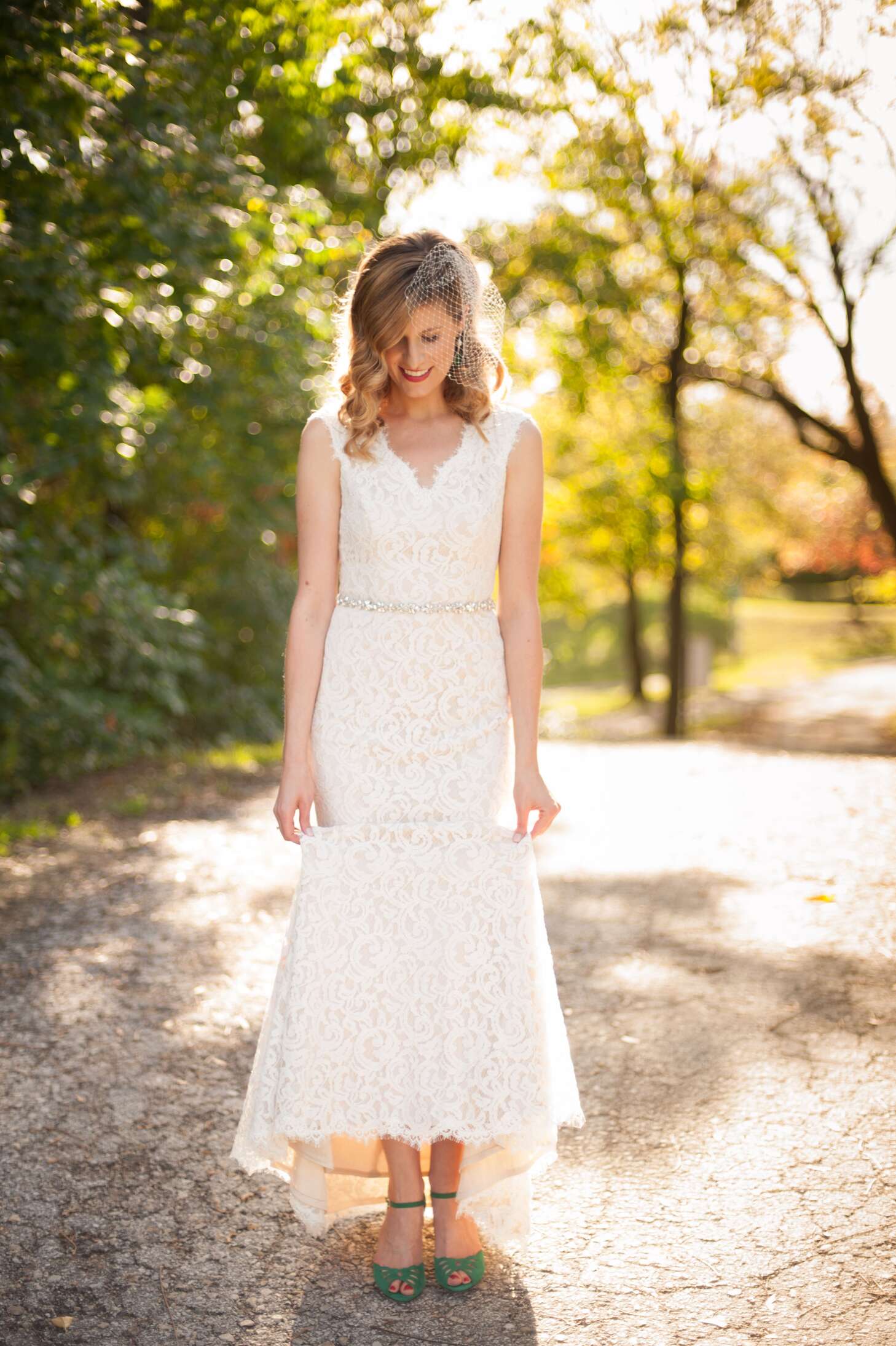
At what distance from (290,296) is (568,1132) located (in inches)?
252

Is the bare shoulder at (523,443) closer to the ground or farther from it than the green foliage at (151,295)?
closer to the ground

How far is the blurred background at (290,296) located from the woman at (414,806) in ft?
9.54

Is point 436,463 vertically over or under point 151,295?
under

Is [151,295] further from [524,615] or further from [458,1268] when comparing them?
[458,1268]

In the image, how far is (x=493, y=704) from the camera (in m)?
2.62

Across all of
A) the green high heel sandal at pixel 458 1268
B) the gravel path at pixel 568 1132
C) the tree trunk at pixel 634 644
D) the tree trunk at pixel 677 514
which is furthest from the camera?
the tree trunk at pixel 634 644

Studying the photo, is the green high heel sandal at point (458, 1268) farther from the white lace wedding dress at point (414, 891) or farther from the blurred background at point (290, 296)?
the blurred background at point (290, 296)

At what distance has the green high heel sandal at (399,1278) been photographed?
2.50 meters

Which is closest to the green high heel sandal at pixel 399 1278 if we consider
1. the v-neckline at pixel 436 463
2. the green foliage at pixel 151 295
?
the v-neckline at pixel 436 463

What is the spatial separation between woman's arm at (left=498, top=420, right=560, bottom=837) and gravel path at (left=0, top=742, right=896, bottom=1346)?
104cm

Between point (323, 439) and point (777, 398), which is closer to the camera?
point (323, 439)

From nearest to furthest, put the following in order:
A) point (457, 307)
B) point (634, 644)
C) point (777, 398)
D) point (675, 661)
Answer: point (457, 307) → point (777, 398) → point (675, 661) → point (634, 644)

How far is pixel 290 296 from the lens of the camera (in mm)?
8086

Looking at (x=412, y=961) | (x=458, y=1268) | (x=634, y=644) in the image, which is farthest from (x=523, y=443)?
(x=634, y=644)
